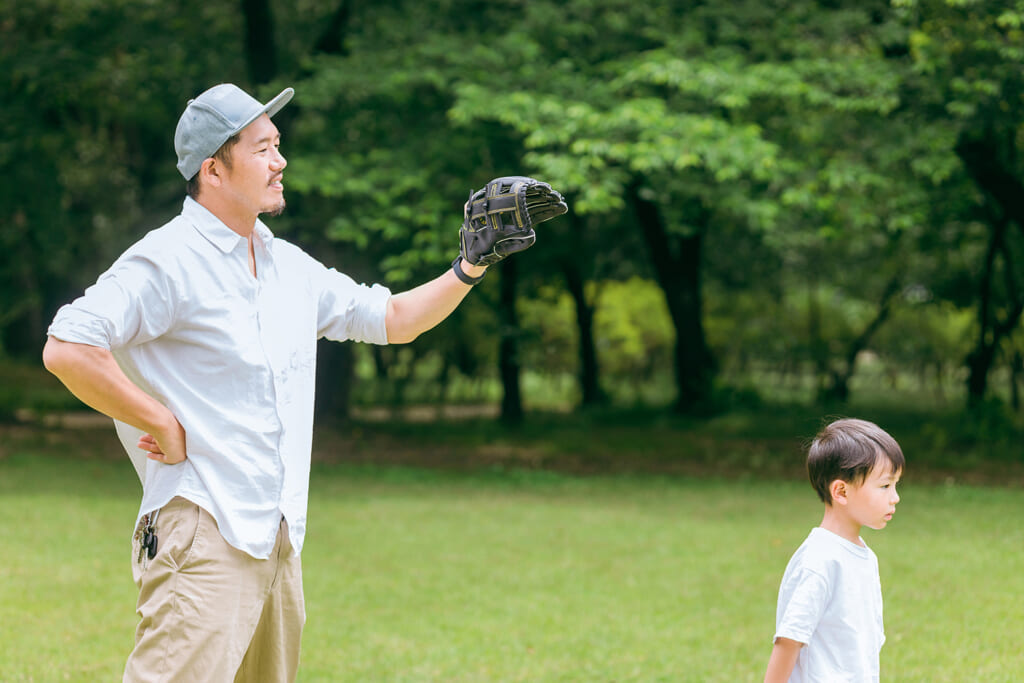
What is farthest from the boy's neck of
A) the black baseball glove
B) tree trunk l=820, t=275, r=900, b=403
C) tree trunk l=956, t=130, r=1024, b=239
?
tree trunk l=820, t=275, r=900, b=403

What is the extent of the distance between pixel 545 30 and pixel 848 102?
3.57 meters

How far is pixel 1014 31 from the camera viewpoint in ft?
37.6

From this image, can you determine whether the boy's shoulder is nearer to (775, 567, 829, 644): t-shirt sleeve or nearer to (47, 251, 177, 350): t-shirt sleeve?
(775, 567, 829, 644): t-shirt sleeve

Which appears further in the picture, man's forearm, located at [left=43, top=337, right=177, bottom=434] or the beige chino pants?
the beige chino pants

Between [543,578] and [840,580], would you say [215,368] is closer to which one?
[840,580]

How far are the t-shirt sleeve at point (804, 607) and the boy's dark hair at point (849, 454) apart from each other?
262 millimetres

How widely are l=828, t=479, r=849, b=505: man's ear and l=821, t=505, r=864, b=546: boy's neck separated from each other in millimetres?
28

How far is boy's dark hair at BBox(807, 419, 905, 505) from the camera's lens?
9.30 ft

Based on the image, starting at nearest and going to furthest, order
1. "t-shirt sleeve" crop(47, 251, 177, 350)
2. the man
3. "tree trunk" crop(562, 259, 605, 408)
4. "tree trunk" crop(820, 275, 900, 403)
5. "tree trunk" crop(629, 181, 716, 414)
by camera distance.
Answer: "t-shirt sleeve" crop(47, 251, 177, 350) < the man < "tree trunk" crop(629, 181, 716, 414) < "tree trunk" crop(562, 259, 605, 408) < "tree trunk" crop(820, 275, 900, 403)

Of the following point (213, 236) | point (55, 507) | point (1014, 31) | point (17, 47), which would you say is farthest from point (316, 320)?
point (17, 47)

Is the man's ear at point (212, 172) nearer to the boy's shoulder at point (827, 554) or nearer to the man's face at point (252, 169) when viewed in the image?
the man's face at point (252, 169)

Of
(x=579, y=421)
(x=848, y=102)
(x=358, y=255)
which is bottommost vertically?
(x=579, y=421)

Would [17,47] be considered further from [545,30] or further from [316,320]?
[316,320]

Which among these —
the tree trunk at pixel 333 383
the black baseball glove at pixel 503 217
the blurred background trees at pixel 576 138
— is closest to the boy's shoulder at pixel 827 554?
the black baseball glove at pixel 503 217
